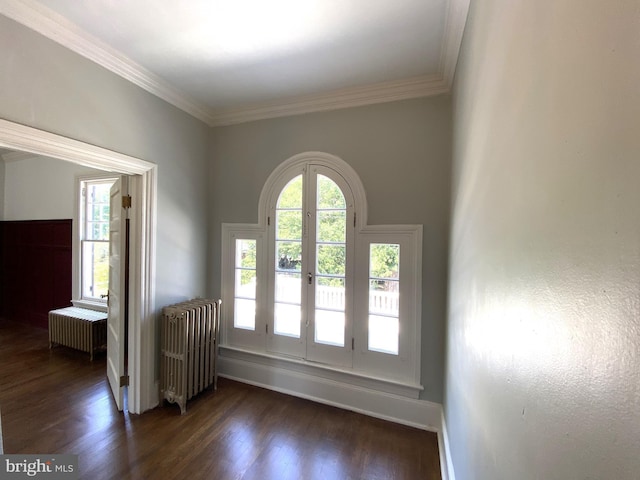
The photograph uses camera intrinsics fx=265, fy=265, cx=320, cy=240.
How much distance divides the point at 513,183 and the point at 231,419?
2.61 metres

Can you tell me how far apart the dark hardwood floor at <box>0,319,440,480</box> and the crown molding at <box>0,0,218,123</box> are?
279cm

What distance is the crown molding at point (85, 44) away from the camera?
5.02 ft

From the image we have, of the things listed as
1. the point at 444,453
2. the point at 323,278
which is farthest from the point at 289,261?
the point at 444,453

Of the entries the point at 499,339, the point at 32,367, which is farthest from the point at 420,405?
the point at 32,367

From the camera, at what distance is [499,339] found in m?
0.82

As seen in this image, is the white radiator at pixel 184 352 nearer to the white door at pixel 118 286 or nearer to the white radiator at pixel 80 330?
the white door at pixel 118 286

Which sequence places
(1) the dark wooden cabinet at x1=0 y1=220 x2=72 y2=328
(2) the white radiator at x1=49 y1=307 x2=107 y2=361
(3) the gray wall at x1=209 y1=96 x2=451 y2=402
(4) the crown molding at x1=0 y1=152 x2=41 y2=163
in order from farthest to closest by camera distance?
(4) the crown molding at x1=0 y1=152 x2=41 y2=163 → (1) the dark wooden cabinet at x1=0 y1=220 x2=72 y2=328 → (2) the white radiator at x1=49 y1=307 x2=107 y2=361 → (3) the gray wall at x1=209 y1=96 x2=451 y2=402

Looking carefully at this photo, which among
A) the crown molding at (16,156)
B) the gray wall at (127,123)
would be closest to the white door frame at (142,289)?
the gray wall at (127,123)

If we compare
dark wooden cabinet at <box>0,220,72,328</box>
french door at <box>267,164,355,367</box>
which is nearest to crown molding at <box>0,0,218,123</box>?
french door at <box>267,164,355,367</box>

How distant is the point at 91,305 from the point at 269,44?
13.6 ft

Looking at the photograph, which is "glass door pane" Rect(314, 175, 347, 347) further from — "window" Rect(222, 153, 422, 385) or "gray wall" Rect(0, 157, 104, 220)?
"gray wall" Rect(0, 157, 104, 220)

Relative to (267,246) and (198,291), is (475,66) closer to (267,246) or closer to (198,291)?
(267,246)

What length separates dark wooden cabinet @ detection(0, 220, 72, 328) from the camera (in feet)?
13.5

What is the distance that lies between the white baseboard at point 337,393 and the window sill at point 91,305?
208 cm
